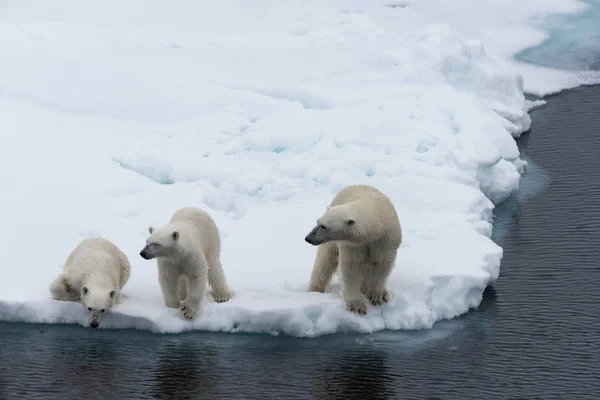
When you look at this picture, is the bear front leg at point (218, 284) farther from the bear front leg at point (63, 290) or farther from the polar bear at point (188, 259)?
the bear front leg at point (63, 290)

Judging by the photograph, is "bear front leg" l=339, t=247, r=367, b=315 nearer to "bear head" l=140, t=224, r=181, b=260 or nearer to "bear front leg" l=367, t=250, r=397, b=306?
"bear front leg" l=367, t=250, r=397, b=306

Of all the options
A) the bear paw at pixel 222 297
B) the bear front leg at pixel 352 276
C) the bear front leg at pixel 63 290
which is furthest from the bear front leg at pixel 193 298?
the bear front leg at pixel 352 276

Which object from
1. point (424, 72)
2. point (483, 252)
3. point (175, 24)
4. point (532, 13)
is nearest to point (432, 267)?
point (483, 252)

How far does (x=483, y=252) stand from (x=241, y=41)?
8.37 metres

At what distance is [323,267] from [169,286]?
1.65 m

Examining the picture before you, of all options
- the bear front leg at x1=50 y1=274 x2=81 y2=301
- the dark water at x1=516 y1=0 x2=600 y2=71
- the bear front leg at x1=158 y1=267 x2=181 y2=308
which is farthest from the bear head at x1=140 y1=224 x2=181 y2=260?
the dark water at x1=516 y1=0 x2=600 y2=71

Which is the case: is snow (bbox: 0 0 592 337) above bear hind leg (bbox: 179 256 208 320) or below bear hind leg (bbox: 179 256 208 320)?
above

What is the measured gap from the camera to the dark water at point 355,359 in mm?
11047

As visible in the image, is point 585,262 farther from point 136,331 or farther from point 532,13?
point 532,13

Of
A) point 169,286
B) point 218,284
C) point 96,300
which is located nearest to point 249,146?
point 218,284

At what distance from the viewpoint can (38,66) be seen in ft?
59.1

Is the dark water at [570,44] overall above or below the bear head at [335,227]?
above

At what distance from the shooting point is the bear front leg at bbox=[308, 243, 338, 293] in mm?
12518

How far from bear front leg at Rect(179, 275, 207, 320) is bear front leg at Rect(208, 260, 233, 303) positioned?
0.39 meters
